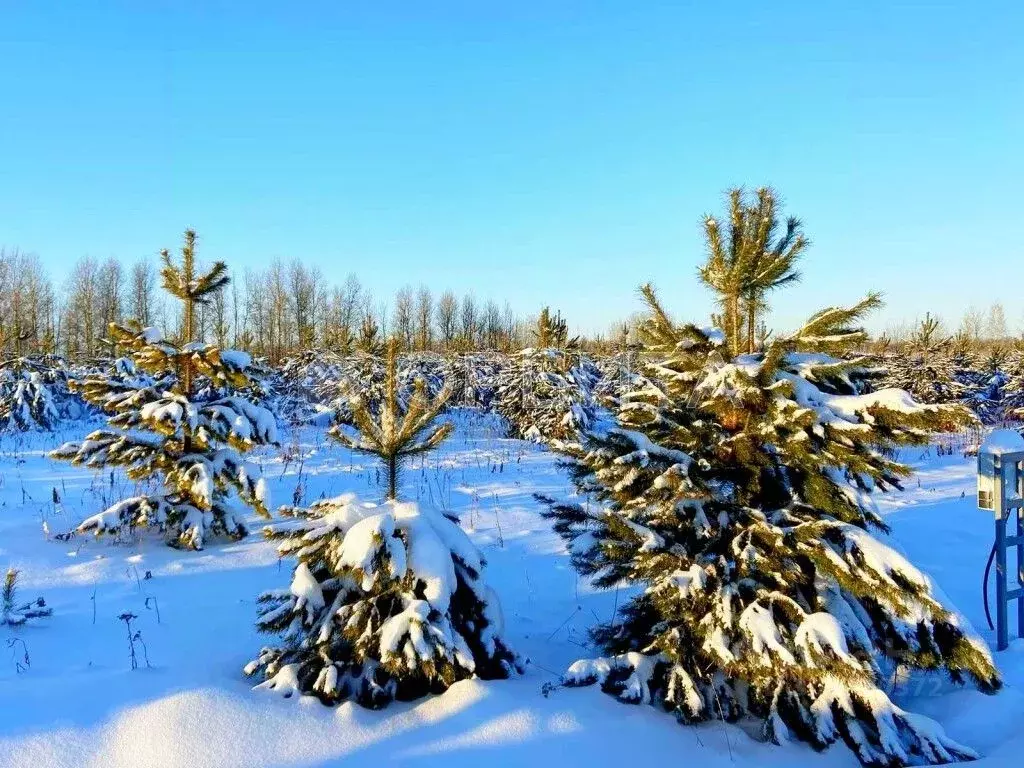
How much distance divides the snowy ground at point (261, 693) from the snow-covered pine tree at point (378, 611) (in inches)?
6.3

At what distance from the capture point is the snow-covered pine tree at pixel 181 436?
231 inches

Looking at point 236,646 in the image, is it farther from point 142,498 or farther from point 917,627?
point 917,627

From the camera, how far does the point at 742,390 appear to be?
11.4 ft

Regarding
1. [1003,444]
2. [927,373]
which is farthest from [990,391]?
[1003,444]

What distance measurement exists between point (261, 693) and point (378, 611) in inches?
29.1

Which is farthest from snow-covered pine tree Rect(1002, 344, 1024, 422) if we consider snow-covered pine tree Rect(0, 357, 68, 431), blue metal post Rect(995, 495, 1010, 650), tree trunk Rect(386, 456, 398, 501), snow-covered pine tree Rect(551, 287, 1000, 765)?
snow-covered pine tree Rect(0, 357, 68, 431)

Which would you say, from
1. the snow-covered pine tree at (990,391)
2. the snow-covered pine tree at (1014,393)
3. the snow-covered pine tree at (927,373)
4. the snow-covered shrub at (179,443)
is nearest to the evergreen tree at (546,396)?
the snow-covered shrub at (179,443)

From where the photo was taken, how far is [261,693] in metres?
3.21

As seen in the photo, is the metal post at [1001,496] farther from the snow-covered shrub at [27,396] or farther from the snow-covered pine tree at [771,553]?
the snow-covered shrub at [27,396]

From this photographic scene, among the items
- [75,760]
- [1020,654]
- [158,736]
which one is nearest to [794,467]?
[1020,654]

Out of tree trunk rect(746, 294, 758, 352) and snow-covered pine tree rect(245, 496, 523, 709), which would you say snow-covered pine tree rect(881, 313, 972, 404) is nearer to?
tree trunk rect(746, 294, 758, 352)

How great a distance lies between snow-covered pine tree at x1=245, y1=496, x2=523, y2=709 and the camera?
10.5ft

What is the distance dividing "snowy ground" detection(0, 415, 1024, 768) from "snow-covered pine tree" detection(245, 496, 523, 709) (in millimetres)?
159

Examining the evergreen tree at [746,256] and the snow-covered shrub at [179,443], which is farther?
the snow-covered shrub at [179,443]
